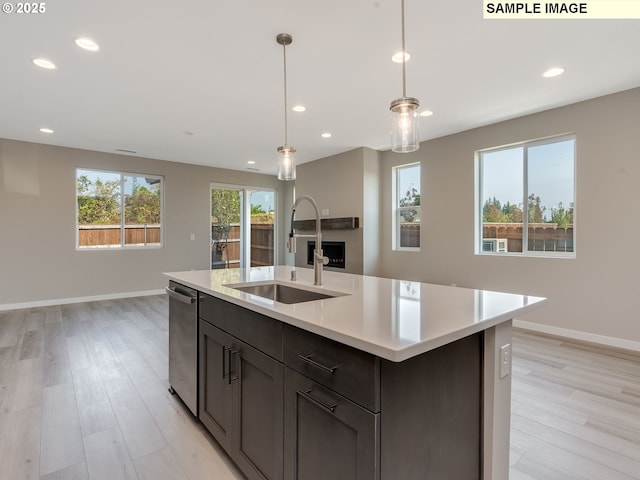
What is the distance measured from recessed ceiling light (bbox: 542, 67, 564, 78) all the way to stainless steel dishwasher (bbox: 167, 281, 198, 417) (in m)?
3.51

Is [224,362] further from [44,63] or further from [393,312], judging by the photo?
[44,63]

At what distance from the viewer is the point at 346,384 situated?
1012 millimetres

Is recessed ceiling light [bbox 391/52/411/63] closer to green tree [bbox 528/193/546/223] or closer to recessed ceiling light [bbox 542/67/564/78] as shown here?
recessed ceiling light [bbox 542/67/564/78]

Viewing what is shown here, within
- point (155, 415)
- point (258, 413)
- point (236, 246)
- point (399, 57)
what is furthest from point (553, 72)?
point (236, 246)

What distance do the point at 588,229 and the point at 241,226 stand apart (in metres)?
6.33

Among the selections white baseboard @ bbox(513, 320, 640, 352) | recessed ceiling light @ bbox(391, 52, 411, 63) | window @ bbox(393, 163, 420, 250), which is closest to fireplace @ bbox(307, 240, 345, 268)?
window @ bbox(393, 163, 420, 250)

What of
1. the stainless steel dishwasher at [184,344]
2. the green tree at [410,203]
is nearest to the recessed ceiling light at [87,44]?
the stainless steel dishwasher at [184,344]

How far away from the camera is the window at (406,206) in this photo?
5.44 metres

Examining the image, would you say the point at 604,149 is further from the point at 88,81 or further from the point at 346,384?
the point at 88,81

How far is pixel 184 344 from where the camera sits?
7.13 ft

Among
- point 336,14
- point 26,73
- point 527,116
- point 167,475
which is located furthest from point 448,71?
point 26,73

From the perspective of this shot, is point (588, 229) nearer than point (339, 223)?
Yes

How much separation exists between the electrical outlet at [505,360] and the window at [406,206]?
4.15 metres

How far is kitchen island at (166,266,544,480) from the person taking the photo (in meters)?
0.96
